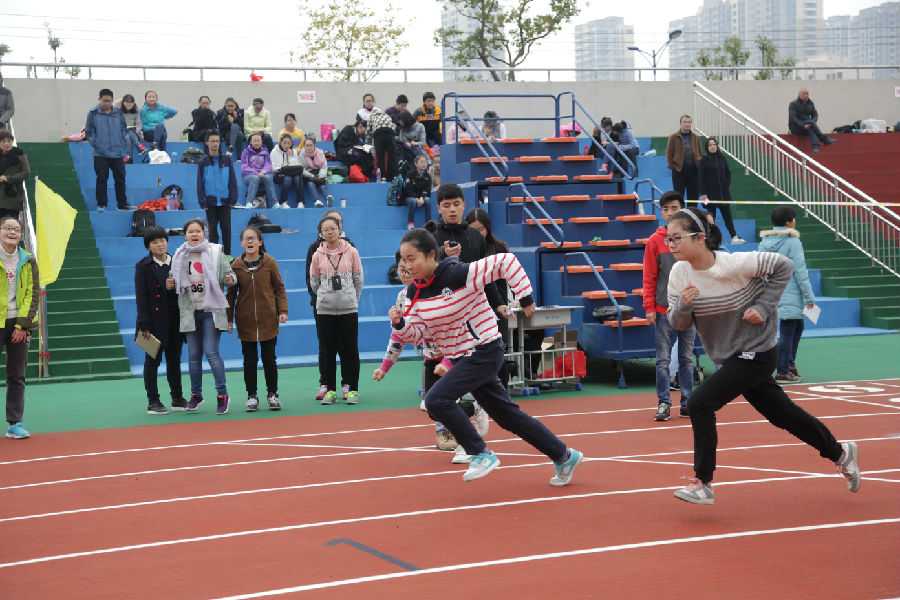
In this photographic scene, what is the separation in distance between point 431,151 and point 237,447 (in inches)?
518

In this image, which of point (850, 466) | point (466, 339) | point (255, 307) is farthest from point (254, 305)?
point (850, 466)

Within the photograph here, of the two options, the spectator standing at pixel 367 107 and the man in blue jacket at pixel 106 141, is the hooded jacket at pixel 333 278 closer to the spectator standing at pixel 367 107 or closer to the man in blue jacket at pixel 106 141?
the man in blue jacket at pixel 106 141

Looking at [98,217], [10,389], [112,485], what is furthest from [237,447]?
[98,217]

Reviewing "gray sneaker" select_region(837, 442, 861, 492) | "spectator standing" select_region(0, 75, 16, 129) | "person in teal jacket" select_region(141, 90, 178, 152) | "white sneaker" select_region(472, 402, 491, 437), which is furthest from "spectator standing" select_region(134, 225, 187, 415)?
"person in teal jacket" select_region(141, 90, 178, 152)

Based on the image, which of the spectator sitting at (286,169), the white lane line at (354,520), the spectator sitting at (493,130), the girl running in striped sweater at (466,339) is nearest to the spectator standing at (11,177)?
the spectator sitting at (286,169)

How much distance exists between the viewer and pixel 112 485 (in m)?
7.71

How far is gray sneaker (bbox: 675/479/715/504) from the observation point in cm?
621

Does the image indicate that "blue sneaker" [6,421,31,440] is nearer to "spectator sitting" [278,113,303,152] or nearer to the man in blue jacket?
the man in blue jacket

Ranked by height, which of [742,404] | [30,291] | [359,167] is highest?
[359,167]

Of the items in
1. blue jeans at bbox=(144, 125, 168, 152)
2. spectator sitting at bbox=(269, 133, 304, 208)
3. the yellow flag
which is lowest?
the yellow flag

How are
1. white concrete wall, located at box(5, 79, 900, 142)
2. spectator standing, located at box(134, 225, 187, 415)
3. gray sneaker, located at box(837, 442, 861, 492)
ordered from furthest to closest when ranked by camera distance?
white concrete wall, located at box(5, 79, 900, 142), spectator standing, located at box(134, 225, 187, 415), gray sneaker, located at box(837, 442, 861, 492)

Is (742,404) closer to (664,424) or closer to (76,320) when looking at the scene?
(664,424)

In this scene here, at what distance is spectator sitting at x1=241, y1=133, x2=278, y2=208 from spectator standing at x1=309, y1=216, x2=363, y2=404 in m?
8.53

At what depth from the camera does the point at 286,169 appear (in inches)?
787
